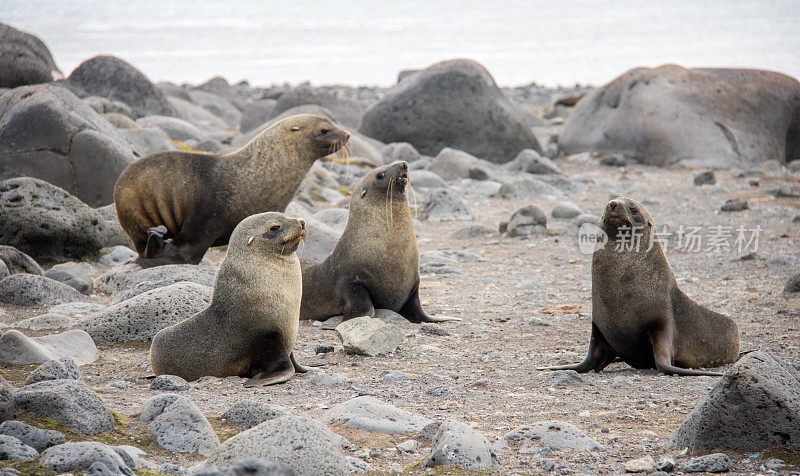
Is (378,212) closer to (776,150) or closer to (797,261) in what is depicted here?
(797,261)

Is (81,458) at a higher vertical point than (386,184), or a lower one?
lower

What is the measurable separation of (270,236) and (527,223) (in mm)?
5997

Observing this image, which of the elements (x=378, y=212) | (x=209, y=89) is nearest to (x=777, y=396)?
(x=378, y=212)

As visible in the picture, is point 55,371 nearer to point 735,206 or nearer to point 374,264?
point 374,264

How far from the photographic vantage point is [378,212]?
301 inches

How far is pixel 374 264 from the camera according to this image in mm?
7449

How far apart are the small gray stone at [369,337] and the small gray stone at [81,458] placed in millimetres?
2924

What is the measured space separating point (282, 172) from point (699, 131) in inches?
450

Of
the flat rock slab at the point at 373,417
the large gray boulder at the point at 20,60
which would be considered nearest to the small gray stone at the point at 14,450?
the flat rock slab at the point at 373,417

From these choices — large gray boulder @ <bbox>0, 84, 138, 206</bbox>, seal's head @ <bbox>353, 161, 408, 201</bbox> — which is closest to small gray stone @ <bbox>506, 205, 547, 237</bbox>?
seal's head @ <bbox>353, 161, 408, 201</bbox>

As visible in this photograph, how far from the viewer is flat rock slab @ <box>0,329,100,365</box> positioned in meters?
5.38

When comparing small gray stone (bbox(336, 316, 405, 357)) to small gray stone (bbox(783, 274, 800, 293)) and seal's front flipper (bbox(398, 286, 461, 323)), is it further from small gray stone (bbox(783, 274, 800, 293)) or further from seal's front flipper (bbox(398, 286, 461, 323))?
small gray stone (bbox(783, 274, 800, 293))

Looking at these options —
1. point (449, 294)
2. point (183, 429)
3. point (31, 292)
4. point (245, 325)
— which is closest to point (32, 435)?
point (183, 429)

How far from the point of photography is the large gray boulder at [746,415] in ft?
12.7
